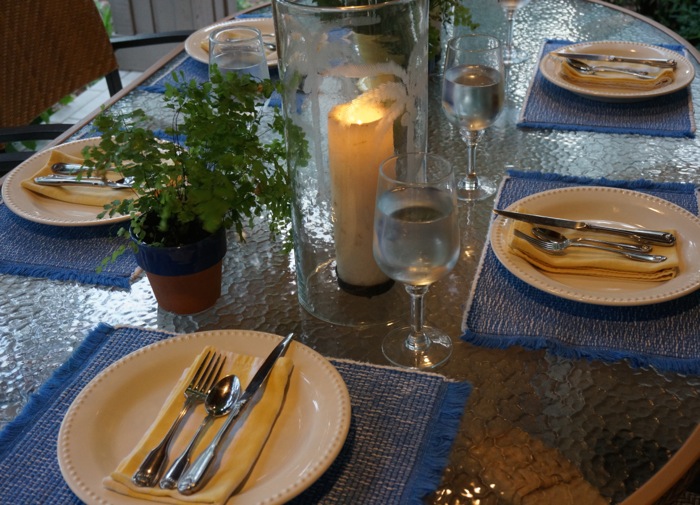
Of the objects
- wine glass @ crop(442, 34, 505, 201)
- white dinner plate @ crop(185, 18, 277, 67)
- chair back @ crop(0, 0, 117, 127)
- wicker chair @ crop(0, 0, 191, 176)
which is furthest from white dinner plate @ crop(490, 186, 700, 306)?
chair back @ crop(0, 0, 117, 127)

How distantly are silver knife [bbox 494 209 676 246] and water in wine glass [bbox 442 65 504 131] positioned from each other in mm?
183

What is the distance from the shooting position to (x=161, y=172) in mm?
789

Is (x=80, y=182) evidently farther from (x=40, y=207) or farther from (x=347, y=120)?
(x=347, y=120)

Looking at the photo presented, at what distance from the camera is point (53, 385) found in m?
0.77

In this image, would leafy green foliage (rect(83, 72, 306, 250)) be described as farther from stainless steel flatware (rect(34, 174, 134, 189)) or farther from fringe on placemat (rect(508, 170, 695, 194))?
fringe on placemat (rect(508, 170, 695, 194))

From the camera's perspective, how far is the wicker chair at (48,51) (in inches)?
66.6

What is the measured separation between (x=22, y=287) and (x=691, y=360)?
0.78 metres

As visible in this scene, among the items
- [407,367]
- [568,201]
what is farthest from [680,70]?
[407,367]

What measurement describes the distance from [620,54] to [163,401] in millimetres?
1158

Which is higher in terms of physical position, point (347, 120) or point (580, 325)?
point (347, 120)

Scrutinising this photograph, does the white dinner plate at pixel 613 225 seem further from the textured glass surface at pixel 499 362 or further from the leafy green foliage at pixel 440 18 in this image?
the leafy green foliage at pixel 440 18

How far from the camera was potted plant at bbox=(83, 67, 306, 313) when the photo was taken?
78 centimetres

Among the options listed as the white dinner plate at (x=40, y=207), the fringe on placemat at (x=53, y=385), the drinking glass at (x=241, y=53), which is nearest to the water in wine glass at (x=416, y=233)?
the fringe on placemat at (x=53, y=385)

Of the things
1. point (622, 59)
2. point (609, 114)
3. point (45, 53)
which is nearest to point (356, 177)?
point (609, 114)
